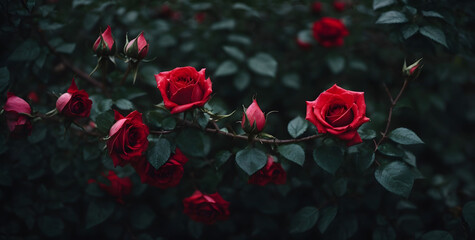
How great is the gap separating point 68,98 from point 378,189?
1443 millimetres

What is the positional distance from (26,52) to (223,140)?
1.22 metres

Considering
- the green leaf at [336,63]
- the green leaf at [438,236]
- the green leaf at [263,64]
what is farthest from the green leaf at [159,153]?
the green leaf at [336,63]

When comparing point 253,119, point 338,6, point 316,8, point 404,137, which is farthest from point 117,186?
point 338,6

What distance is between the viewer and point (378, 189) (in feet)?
5.15

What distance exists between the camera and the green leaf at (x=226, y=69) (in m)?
1.98

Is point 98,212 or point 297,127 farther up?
point 297,127

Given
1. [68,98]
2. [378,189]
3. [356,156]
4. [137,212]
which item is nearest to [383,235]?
[378,189]

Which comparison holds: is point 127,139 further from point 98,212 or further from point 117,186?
point 98,212

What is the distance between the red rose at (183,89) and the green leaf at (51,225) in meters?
0.91

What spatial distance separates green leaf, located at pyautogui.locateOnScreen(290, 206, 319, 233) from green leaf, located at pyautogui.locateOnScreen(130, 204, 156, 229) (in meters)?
0.71

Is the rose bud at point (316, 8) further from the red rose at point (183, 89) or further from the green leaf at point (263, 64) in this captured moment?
the red rose at point (183, 89)

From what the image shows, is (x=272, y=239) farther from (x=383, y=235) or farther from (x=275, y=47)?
(x=275, y=47)

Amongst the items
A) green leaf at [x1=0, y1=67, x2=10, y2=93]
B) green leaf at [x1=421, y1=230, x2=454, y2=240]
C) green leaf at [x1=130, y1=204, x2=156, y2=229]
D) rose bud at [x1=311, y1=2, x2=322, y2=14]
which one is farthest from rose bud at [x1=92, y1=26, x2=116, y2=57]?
rose bud at [x1=311, y1=2, x2=322, y2=14]

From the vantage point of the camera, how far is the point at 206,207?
1.35 metres
